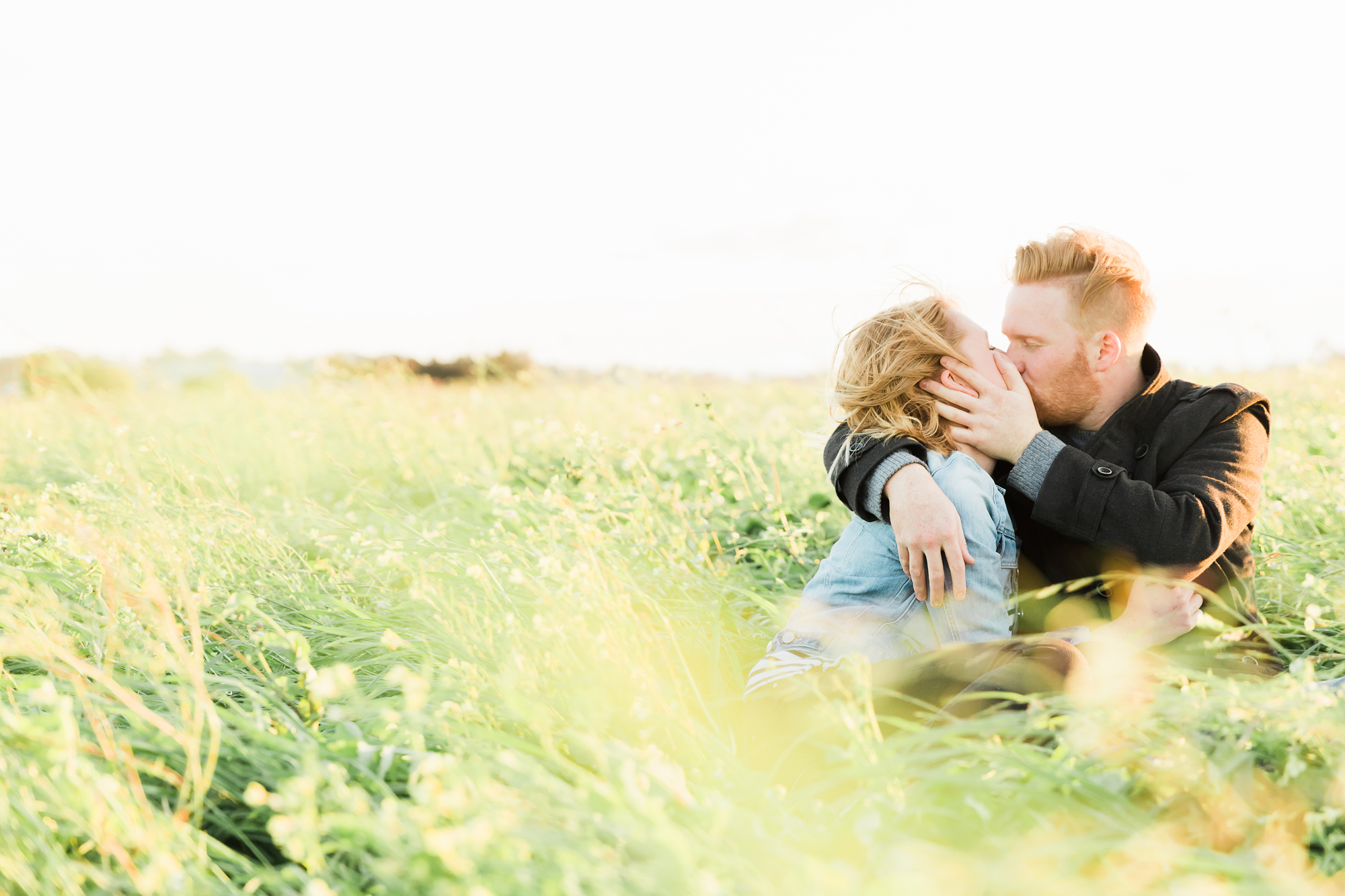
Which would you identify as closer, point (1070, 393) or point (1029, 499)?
point (1029, 499)

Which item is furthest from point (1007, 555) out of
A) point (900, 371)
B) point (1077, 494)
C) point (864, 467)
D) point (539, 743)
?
point (539, 743)

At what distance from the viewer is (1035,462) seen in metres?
2.47

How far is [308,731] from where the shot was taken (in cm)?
179

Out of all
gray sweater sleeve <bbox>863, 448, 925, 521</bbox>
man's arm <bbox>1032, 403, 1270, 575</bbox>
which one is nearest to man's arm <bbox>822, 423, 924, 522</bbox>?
gray sweater sleeve <bbox>863, 448, 925, 521</bbox>

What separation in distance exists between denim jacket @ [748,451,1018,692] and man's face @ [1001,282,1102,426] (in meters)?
0.53

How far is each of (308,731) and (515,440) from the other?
4.59m

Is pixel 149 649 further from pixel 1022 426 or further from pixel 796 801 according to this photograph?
pixel 1022 426

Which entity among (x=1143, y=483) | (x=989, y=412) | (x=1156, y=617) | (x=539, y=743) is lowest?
(x=539, y=743)

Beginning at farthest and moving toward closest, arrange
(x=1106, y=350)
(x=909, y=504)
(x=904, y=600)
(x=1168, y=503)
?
(x=1106, y=350) < (x=904, y=600) < (x=909, y=504) < (x=1168, y=503)

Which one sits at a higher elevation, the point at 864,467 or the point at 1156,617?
the point at 864,467

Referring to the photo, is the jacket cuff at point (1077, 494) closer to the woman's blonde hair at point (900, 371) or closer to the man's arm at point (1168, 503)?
the man's arm at point (1168, 503)

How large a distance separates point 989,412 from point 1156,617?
769 mm

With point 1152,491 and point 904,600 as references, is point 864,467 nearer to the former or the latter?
point 904,600

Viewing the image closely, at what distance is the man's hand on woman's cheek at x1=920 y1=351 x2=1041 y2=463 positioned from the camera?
2521mm
